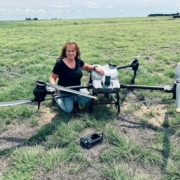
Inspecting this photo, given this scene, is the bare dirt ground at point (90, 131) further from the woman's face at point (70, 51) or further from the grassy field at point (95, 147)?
the woman's face at point (70, 51)

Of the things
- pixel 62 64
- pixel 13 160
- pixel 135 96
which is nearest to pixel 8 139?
pixel 13 160

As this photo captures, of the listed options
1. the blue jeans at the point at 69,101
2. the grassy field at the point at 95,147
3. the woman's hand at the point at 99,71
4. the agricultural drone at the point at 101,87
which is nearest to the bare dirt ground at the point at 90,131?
the grassy field at the point at 95,147

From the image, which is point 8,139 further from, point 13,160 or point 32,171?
point 32,171

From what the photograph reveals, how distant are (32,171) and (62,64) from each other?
8.81ft

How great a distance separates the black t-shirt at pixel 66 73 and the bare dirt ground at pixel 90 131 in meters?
0.89

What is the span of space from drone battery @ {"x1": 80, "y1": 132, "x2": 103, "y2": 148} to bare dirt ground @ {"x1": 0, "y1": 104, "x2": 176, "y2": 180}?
95 millimetres

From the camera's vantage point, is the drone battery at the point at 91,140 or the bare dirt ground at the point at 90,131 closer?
the bare dirt ground at the point at 90,131

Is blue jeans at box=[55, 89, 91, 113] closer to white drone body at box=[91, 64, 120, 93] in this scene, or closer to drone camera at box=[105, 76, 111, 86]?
white drone body at box=[91, 64, 120, 93]

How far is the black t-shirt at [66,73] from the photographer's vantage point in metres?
5.65

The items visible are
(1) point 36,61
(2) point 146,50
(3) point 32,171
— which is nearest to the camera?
(3) point 32,171

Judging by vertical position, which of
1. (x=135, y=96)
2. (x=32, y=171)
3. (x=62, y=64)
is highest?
(x=62, y=64)

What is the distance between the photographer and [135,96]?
6875mm

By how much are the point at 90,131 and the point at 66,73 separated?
1.59 m

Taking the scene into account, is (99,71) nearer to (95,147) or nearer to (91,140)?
(91,140)
